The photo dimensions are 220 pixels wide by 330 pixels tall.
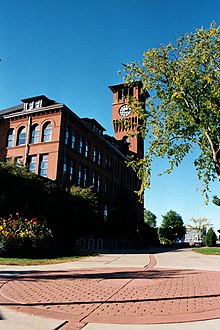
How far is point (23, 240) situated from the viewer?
54.6 ft

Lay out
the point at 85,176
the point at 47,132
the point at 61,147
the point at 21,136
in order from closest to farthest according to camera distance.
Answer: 1. the point at 61,147
2. the point at 47,132
3. the point at 21,136
4. the point at 85,176

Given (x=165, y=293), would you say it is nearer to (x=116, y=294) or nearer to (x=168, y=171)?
(x=116, y=294)

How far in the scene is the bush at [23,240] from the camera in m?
16.1

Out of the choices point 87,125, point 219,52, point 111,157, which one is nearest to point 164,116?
point 219,52

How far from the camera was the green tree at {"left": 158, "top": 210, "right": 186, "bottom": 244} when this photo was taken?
234ft

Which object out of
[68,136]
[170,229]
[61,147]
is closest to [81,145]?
[68,136]

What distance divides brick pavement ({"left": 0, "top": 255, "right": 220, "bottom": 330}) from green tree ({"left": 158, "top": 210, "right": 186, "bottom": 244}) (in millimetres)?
63684

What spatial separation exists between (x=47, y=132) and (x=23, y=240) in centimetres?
2028

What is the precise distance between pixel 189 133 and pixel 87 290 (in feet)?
38.0

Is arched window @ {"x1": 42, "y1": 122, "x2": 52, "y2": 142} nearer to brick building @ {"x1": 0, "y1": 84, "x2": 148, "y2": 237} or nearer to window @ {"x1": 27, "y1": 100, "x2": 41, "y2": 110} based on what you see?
brick building @ {"x1": 0, "y1": 84, "x2": 148, "y2": 237}

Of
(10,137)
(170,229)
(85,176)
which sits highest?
(10,137)

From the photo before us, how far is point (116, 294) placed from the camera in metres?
7.02

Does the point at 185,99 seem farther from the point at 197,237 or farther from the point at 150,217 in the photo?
the point at 150,217

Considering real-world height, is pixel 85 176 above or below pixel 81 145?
below
